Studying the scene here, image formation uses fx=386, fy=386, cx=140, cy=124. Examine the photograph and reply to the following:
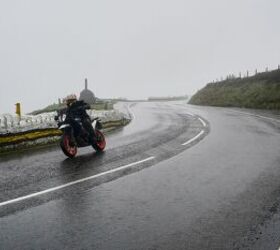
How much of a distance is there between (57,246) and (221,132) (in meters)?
11.8

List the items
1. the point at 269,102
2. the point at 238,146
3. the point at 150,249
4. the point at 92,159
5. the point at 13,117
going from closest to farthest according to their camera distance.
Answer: the point at 150,249 < the point at 92,159 < the point at 238,146 < the point at 13,117 < the point at 269,102

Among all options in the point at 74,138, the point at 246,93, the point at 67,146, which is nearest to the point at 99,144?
the point at 74,138

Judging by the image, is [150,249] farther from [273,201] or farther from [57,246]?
[273,201]

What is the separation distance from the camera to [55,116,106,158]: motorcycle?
10.1 meters

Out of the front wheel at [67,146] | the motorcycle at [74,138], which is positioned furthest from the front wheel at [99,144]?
the front wheel at [67,146]

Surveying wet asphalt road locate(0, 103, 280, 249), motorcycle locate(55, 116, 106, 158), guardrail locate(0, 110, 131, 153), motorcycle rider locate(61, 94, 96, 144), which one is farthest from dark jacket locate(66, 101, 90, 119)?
guardrail locate(0, 110, 131, 153)

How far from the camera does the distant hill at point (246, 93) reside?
34.5 metres

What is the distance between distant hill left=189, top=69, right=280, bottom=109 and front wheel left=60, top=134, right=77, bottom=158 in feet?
82.2

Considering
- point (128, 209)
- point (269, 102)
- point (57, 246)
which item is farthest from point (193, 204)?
point (269, 102)

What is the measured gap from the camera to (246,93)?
38.7 meters

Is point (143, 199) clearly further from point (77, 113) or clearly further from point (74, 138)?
point (77, 113)

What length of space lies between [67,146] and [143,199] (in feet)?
14.3

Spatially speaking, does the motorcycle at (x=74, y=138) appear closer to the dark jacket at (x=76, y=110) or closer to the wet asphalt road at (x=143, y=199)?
the dark jacket at (x=76, y=110)

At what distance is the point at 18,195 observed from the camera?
6.46 m
